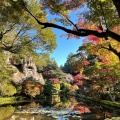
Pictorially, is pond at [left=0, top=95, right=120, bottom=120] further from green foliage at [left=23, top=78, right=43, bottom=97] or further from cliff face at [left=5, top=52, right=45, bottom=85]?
cliff face at [left=5, top=52, right=45, bottom=85]

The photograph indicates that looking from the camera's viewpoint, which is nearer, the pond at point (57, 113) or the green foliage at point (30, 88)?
the pond at point (57, 113)

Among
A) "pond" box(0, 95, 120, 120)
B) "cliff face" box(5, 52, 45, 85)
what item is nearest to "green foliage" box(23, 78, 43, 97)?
"cliff face" box(5, 52, 45, 85)

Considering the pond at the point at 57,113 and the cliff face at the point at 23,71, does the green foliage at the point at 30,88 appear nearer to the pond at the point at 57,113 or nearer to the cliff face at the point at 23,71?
the cliff face at the point at 23,71

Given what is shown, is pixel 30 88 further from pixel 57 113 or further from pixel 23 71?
pixel 57 113

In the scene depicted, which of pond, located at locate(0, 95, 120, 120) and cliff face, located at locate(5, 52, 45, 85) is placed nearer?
pond, located at locate(0, 95, 120, 120)

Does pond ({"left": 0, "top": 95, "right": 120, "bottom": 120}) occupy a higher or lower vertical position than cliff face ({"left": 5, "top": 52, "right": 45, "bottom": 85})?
lower

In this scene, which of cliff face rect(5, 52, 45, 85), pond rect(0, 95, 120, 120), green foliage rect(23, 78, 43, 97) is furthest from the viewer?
cliff face rect(5, 52, 45, 85)

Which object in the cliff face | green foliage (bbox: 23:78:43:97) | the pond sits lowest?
the pond

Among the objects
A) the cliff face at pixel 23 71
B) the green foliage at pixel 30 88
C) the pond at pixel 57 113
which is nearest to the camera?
the pond at pixel 57 113

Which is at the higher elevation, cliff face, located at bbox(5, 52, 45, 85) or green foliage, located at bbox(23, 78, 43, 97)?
cliff face, located at bbox(5, 52, 45, 85)

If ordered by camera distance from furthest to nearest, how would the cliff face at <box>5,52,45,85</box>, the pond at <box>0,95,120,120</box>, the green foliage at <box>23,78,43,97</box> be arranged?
the cliff face at <box>5,52,45,85</box>
the green foliage at <box>23,78,43,97</box>
the pond at <box>0,95,120,120</box>

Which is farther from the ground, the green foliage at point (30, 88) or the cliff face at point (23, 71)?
the cliff face at point (23, 71)

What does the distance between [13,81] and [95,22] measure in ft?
91.7

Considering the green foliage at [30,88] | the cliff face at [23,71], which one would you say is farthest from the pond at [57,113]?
the cliff face at [23,71]
